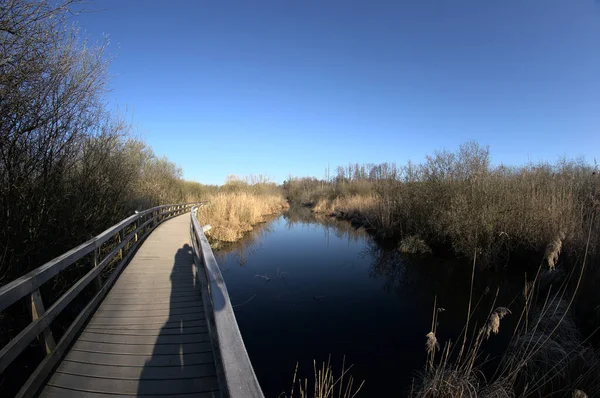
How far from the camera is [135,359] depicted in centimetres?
318

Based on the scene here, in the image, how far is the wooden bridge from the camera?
205cm

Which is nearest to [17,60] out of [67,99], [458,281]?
[67,99]

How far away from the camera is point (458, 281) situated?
27.3 ft

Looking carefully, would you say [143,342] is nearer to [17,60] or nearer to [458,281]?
[17,60]

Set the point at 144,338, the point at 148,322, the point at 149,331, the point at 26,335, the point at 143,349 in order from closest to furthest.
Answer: the point at 26,335, the point at 143,349, the point at 144,338, the point at 149,331, the point at 148,322

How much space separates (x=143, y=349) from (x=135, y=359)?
0.72 ft

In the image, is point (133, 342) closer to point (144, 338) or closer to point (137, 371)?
point (144, 338)

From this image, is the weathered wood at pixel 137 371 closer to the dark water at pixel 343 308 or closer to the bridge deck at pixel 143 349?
the bridge deck at pixel 143 349

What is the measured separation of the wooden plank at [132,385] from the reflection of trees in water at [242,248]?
771cm

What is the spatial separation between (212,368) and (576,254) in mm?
8492

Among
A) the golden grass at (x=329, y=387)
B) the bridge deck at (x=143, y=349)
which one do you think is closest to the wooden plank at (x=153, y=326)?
the bridge deck at (x=143, y=349)

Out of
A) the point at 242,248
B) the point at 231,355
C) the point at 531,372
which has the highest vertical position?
the point at 231,355

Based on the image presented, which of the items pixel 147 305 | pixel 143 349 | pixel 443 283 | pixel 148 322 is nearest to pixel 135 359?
pixel 143 349

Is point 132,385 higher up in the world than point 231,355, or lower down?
lower down
